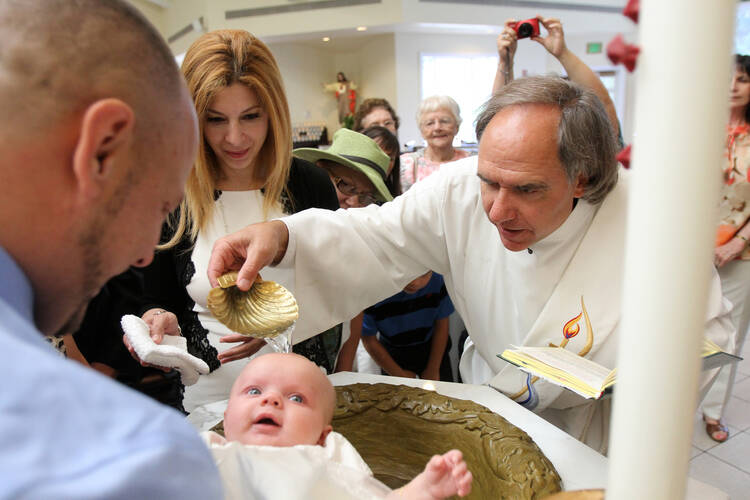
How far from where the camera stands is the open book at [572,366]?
3.72 ft

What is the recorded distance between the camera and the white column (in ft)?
1.24

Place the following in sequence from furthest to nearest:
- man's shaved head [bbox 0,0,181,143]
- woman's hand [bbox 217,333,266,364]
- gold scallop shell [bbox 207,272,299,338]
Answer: woman's hand [bbox 217,333,266,364], gold scallop shell [bbox 207,272,299,338], man's shaved head [bbox 0,0,181,143]

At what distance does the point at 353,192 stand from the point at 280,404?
1.63 meters

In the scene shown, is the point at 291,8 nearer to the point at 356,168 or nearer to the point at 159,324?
the point at 356,168

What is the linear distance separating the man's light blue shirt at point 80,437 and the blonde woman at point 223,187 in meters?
1.30

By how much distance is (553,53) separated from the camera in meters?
2.66

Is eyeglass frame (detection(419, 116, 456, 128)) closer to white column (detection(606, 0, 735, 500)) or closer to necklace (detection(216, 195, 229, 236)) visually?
necklace (detection(216, 195, 229, 236))

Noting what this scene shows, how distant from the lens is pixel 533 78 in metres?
1.71

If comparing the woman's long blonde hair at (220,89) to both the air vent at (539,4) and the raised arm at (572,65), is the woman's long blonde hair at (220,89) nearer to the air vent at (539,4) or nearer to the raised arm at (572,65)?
the raised arm at (572,65)

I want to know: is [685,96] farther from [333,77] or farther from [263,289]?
[333,77]

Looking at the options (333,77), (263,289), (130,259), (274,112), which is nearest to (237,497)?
(130,259)

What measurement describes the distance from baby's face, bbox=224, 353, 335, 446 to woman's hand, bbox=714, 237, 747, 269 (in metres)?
2.46

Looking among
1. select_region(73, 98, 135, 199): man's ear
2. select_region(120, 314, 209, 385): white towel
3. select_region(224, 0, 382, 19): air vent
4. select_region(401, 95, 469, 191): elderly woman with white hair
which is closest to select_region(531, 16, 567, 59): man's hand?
select_region(401, 95, 469, 191): elderly woman with white hair

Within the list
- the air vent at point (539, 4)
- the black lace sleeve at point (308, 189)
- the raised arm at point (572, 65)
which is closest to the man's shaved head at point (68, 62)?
the black lace sleeve at point (308, 189)
